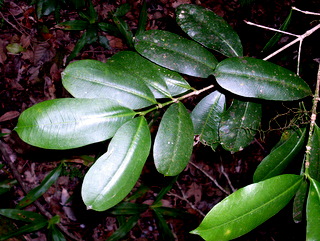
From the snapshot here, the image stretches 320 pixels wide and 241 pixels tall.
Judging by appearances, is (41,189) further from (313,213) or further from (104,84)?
(313,213)

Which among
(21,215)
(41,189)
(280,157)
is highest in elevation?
(280,157)

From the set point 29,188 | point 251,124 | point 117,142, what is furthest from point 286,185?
point 29,188

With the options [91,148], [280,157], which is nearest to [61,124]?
[280,157]

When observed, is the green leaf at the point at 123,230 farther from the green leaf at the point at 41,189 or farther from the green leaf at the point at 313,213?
the green leaf at the point at 313,213

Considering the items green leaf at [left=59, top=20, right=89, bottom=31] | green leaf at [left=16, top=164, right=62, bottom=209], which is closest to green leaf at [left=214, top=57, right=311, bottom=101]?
green leaf at [left=16, top=164, right=62, bottom=209]

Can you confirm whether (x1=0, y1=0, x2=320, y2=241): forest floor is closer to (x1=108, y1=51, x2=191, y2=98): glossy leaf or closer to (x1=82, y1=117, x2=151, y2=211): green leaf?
(x1=108, y1=51, x2=191, y2=98): glossy leaf

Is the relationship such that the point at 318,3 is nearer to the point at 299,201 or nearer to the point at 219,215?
the point at 299,201
